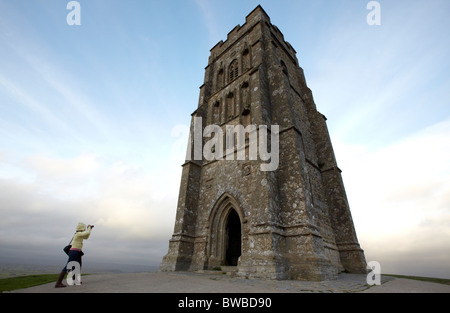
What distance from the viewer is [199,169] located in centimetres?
1412

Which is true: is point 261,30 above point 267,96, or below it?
above

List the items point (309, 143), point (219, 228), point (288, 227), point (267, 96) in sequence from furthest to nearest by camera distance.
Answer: point (309, 143)
point (267, 96)
point (219, 228)
point (288, 227)

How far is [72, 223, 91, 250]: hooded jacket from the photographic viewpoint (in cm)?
539

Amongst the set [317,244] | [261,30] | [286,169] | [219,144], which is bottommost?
[317,244]

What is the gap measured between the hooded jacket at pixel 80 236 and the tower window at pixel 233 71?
576 inches

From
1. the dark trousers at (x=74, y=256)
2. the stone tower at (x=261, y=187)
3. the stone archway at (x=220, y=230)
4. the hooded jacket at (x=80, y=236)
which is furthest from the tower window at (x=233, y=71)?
the dark trousers at (x=74, y=256)

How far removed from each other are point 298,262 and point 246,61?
14905mm

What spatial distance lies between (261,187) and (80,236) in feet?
22.0

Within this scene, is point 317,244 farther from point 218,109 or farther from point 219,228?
point 218,109

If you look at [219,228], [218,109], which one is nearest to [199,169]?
[219,228]

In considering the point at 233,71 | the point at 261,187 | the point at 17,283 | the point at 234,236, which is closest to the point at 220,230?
the point at 234,236

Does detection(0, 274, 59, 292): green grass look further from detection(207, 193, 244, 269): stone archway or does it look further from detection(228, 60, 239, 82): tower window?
detection(228, 60, 239, 82): tower window

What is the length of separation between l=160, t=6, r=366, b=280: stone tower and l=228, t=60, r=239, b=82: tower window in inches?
4.4

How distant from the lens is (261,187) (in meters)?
9.36
